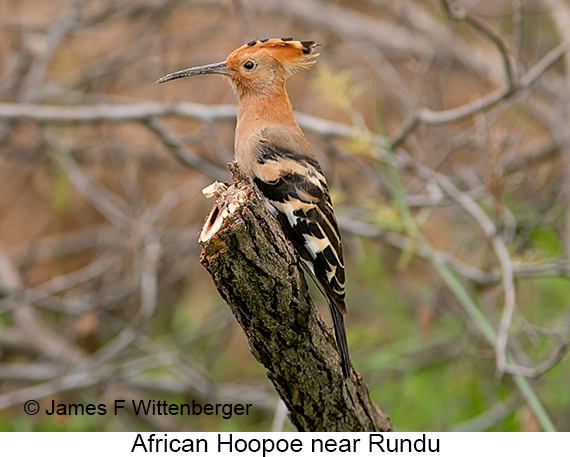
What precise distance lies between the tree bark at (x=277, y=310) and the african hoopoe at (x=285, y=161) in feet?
0.32

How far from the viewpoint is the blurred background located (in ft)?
11.4

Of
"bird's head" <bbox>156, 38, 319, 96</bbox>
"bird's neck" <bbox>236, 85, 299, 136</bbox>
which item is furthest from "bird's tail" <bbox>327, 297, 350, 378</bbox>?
"bird's head" <bbox>156, 38, 319, 96</bbox>

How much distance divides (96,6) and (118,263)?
1803 millimetres

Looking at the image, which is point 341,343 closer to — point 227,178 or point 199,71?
point 199,71

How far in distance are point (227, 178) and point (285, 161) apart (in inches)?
66.0

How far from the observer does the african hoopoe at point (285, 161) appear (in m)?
2.07

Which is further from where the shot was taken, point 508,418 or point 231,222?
point 508,418

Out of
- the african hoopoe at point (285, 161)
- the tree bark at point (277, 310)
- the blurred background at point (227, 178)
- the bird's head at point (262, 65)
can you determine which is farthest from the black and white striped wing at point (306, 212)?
the blurred background at point (227, 178)

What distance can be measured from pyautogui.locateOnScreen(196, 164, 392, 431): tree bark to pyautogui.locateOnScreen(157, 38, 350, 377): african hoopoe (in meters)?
0.10

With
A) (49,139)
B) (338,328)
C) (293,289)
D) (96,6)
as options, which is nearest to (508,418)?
(338,328)

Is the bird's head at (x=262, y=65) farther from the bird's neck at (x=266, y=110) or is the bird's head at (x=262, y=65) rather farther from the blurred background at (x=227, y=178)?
the blurred background at (x=227, y=178)

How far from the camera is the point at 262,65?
7.95ft

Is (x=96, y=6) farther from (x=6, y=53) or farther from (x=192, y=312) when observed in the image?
(x=192, y=312)

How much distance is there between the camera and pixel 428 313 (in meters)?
3.16
